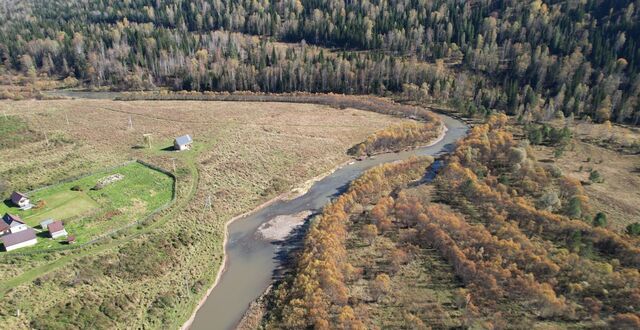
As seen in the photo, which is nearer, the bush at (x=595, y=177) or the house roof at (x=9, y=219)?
the house roof at (x=9, y=219)

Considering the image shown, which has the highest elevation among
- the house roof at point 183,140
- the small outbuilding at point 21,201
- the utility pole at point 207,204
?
the house roof at point 183,140

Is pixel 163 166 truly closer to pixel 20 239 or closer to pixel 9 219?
pixel 9 219

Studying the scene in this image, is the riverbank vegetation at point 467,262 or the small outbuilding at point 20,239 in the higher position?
the small outbuilding at point 20,239

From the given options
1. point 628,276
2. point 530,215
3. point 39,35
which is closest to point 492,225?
point 530,215

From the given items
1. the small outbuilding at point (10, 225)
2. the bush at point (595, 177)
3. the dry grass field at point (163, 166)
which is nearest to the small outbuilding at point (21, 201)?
the dry grass field at point (163, 166)

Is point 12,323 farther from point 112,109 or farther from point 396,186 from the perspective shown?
point 112,109

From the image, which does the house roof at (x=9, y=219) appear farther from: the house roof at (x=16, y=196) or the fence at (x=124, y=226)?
the house roof at (x=16, y=196)

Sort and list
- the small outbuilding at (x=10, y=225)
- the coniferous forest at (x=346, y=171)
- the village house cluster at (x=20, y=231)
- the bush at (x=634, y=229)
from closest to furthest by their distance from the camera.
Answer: the coniferous forest at (x=346, y=171) < the village house cluster at (x=20, y=231) < the small outbuilding at (x=10, y=225) < the bush at (x=634, y=229)

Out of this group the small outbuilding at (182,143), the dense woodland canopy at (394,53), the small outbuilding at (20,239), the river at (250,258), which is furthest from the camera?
the dense woodland canopy at (394,53)
